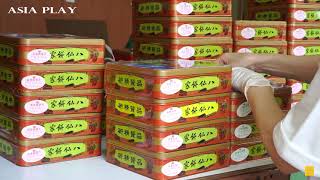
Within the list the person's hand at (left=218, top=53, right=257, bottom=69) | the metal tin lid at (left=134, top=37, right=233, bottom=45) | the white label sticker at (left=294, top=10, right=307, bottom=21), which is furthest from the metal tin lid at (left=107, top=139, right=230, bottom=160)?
the white label sticker at (left=294, top=10, right=307, bottom=21)

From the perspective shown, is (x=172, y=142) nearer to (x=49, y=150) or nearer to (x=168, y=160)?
(x=168, y=160)

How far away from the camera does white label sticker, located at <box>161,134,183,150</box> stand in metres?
1.29

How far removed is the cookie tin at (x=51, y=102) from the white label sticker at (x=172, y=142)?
0.31 m

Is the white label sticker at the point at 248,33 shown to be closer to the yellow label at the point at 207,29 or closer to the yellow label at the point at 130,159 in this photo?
the yellow label at the point at 207,29

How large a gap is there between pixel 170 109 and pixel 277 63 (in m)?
0.55

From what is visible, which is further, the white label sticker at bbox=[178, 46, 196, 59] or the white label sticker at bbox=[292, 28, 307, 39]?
the white label sticker at bbox=[292, 28, 307, 39]

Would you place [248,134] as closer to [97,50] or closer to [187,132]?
[187,132]

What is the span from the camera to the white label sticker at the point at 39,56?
1.36 m

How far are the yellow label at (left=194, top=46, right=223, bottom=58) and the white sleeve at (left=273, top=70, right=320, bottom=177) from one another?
66 cm

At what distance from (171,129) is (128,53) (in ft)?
3.19

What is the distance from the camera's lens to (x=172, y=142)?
51.4 inches

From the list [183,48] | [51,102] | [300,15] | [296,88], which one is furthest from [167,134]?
[300,15]

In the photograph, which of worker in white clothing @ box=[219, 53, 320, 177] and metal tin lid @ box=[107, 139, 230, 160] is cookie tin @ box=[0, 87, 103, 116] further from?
worker in white clothing @ box=[219, 53, 320, 177]

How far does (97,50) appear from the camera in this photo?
4.85 feet
